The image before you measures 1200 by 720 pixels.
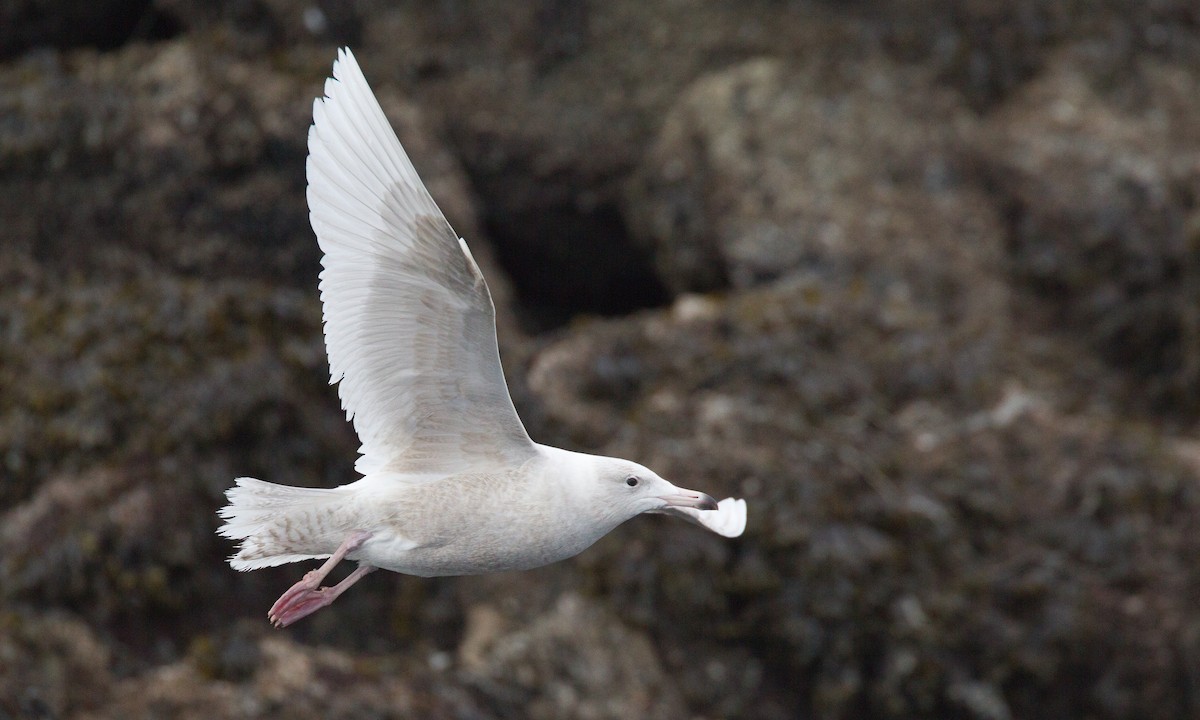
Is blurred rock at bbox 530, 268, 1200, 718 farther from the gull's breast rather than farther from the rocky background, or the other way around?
the gull's breast

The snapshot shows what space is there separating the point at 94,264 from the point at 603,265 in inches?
127

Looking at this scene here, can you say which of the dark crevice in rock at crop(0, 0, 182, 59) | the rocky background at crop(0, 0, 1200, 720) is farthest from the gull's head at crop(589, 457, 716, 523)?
the dark crevice in rock at crop(0, 0, 182, 59)

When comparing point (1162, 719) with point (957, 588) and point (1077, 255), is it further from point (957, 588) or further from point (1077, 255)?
point (1077, 255)

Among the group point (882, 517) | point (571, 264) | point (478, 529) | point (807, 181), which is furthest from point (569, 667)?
point (807, 181)

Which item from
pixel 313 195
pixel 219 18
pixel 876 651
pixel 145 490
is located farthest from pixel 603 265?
pixel 313 195

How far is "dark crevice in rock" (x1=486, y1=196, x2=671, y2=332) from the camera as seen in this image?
886cm

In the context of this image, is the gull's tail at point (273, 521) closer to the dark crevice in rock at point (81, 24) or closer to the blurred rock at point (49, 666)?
the blurred rock at point (49, 666)

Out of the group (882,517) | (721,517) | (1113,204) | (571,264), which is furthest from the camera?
(571,264)

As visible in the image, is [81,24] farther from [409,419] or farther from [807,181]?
[409,419]

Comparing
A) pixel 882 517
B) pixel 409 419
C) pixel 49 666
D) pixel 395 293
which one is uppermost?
pixel 882 517

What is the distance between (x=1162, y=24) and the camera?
928 cm

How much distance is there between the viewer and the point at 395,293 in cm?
373

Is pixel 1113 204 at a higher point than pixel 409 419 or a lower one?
higher

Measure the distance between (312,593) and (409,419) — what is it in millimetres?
531
